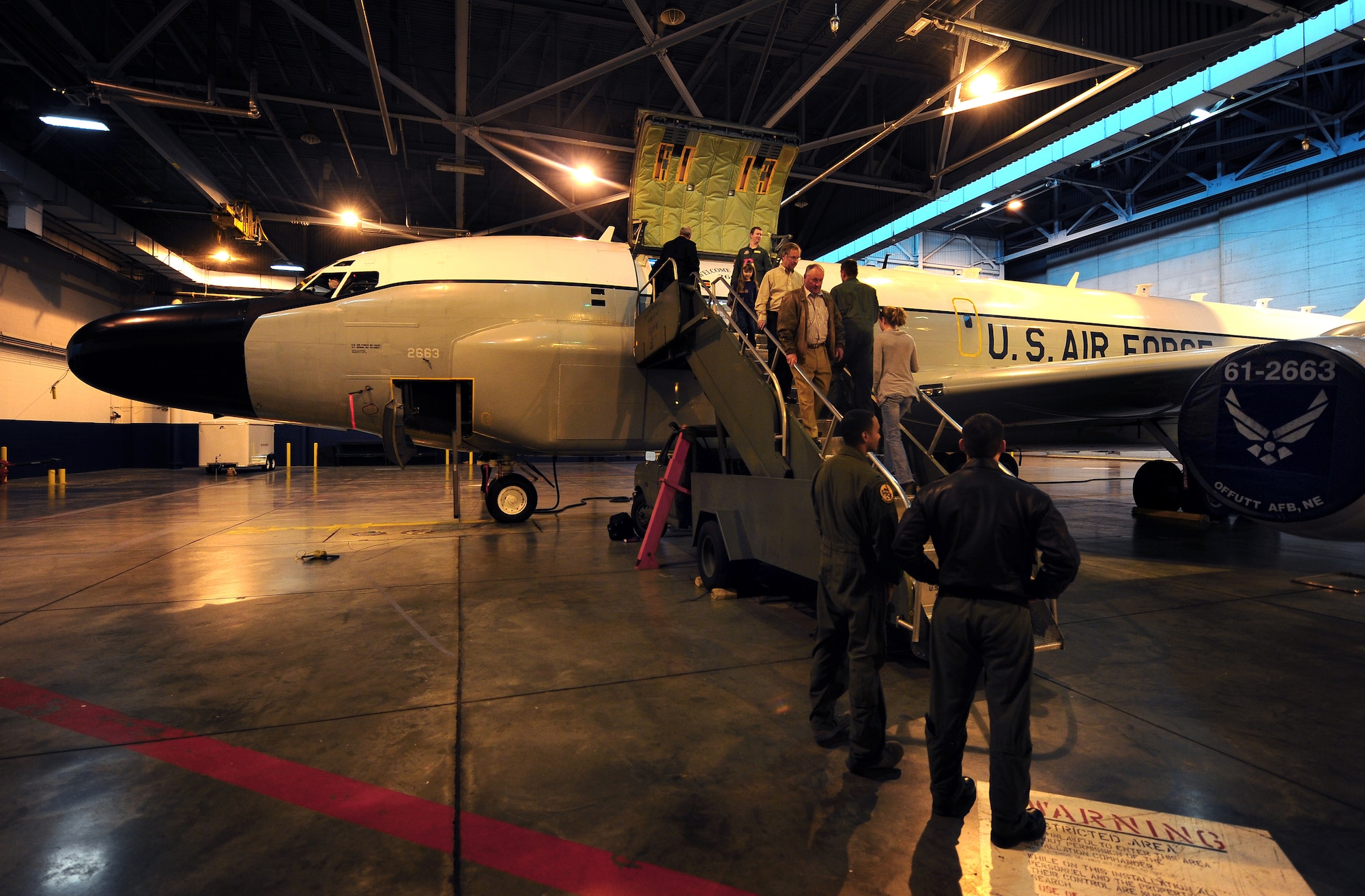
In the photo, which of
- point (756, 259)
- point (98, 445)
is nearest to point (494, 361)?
point (756, 259)

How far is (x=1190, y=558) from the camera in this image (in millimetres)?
8039

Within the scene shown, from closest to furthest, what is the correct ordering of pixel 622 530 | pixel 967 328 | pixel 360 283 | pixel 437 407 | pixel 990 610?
1. pixel 990 610
2. pixel 360 283
3. pixel 437 407
4. pixel 622 530
5. pixel 967 328

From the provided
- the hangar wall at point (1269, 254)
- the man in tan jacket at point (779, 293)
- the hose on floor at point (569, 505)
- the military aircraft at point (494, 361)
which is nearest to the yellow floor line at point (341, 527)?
the hose on floor at point (569, 505)

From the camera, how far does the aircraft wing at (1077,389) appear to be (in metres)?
6.79

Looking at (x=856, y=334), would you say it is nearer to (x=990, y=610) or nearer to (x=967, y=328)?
(x=990, y=610)

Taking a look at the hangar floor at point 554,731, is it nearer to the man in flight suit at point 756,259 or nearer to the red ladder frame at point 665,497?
the red ladder frame at point 665,497

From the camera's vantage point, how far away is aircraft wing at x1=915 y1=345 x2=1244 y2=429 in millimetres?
6789

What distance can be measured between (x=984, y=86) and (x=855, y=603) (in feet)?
44.3

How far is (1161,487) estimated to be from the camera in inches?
499

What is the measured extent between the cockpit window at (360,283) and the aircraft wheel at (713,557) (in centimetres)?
535

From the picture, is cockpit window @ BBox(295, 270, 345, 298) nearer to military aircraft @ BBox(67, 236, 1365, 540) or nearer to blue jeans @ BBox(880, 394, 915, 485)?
military aircraft @ BBox(67, 236, 1365, 540)

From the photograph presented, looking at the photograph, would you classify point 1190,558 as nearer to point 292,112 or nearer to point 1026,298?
point 1026,298

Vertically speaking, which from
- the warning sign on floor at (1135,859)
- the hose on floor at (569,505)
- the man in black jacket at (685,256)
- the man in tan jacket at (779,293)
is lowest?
the warning sign on floor at (1135,859)

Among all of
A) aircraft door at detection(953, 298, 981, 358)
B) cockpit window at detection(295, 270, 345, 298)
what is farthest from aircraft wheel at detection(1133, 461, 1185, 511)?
cockpit window at detection(295, 270, 345, 298)
